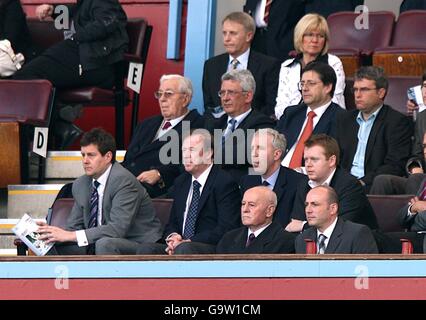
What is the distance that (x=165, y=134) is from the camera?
10.4 metres

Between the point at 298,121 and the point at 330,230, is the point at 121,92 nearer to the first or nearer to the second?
the point at 298,121

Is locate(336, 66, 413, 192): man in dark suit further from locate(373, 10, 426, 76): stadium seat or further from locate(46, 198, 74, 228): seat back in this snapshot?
locate(46, 198, 74, 228): seat back

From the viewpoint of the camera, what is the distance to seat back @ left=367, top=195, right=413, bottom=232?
9.18 metres

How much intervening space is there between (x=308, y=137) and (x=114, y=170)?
122 centimetres

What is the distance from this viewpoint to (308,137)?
9.95 metres

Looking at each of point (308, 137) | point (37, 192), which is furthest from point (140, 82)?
point (308, 137)

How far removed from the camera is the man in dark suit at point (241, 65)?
10711 mm

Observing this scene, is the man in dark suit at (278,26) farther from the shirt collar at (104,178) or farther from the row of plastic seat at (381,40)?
the shirt collar at (104,178)

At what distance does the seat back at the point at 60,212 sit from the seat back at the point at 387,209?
1769 millimetres

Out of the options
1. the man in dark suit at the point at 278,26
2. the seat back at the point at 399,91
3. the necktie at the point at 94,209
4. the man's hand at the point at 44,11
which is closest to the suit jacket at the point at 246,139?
the necktie at the point at 94,209

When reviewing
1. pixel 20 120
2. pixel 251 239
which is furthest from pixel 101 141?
pixel 20 120

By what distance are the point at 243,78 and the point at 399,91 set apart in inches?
44.0
